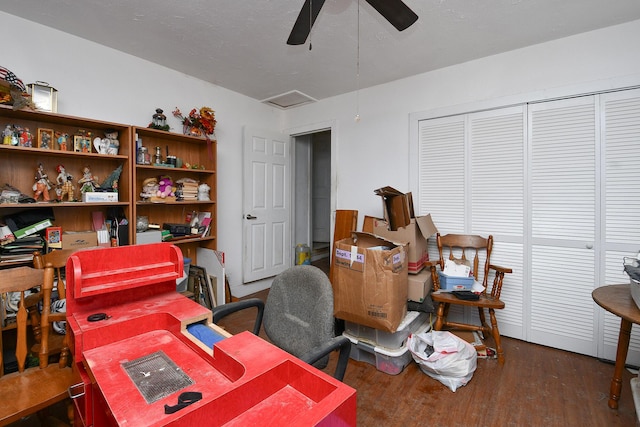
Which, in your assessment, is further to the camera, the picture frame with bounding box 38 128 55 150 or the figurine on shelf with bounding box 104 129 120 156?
the figurine on shelf with bounding box 104 129 120 156

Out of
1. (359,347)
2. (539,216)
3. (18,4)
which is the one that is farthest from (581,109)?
(18,4)

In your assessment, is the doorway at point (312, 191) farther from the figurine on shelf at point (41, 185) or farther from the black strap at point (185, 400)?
the black strap at point (185, 400)

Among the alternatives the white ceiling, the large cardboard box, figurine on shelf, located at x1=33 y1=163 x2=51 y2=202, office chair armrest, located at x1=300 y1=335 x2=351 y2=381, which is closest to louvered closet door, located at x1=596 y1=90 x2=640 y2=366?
the white ceiling

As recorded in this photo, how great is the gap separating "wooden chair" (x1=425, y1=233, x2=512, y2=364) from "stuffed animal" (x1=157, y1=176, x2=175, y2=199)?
2.52 metres

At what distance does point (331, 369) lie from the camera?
2.19 metres

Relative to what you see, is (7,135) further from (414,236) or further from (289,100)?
(414,236)

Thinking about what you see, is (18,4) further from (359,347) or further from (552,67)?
(552,67)

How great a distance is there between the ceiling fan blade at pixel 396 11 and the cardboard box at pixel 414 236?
4.86ft

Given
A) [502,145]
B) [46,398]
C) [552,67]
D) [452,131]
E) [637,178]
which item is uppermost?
[552,67]

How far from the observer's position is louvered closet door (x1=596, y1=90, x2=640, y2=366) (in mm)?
2223

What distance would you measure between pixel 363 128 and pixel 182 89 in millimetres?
2033

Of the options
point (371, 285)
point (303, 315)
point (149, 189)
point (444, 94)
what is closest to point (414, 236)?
point (371, 285)

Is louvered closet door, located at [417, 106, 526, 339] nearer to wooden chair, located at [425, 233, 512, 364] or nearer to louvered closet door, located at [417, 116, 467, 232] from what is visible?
louvered closet door, located at [417, 116, 467, 232]

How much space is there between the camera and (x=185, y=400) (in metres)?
0.73
